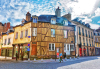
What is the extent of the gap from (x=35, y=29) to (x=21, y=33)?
398cm

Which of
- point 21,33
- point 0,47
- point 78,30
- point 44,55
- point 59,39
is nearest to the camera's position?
point 44,55

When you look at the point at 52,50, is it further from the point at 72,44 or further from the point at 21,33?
the point at 21,33

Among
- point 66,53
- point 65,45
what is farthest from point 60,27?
point 66,53

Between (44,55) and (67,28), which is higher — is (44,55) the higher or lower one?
the lower one

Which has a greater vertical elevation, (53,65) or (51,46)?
(51,46)

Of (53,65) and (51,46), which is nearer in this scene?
(53,65)

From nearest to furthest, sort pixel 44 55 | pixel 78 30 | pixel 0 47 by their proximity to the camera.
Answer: pixel 44 55
pixel 78 30
pixel 0 47

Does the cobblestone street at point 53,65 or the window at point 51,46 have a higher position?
the window at point 51,46

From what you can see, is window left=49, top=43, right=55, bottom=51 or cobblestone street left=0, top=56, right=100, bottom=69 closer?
cobblestone street left=0, top=56, right=100, bottom=69

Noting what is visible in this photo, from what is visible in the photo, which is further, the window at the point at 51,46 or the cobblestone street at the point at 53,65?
the window at the point at 51,46

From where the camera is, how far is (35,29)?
19922 millimetres

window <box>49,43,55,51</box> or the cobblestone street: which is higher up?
window <box>49,43,55,51</box>

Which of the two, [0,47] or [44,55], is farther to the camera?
[0,47]

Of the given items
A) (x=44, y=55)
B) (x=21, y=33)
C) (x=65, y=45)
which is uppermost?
(x=21, y=33)
